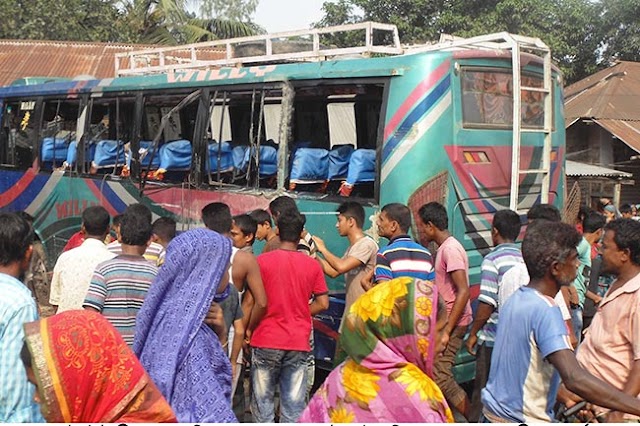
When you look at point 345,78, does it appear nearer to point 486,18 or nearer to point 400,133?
point 400,133

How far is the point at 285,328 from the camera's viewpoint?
473 centimetres

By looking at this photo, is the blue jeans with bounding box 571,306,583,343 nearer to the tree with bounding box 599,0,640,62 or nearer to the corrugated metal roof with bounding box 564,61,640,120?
the corrugated metal roof with bounding box 564,61,640,120

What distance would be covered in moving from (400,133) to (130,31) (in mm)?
24634

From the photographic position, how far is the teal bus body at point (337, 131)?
5.89 m

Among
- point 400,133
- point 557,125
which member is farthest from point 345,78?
point 557,125

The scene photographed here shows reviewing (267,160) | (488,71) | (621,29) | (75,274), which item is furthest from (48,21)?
(75,274)

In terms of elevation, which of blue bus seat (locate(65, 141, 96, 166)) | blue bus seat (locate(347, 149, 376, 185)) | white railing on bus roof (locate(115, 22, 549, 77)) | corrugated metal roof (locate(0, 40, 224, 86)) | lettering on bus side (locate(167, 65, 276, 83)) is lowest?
blue bus seat (locate(347, 149, 376, 185))

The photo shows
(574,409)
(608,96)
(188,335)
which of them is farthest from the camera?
(608,96)

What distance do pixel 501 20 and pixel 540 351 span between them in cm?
1962

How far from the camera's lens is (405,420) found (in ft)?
9.09

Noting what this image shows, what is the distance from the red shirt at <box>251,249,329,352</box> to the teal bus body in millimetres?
1336

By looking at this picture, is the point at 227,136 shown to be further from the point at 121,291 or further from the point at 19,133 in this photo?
the point at 121,291

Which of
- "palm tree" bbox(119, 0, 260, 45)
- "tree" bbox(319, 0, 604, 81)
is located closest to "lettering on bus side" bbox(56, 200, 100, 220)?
"tree" bbox(319, 0, 604, 81)

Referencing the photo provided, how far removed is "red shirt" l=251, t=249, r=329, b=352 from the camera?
4.74 meters
